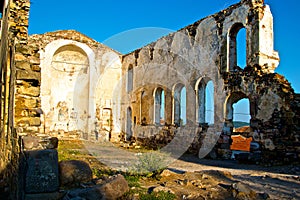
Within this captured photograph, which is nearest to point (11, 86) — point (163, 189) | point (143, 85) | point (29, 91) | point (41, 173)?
point (29, 91)

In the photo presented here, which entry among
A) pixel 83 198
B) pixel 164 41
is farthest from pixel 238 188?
pixel 164 41

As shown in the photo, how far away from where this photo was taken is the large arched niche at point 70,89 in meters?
17.6

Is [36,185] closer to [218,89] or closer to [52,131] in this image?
[218,89]

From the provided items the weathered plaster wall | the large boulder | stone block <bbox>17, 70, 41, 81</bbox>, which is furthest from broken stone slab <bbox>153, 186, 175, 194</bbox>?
the weathered plaster wall

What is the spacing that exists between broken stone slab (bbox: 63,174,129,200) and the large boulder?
2.06ft

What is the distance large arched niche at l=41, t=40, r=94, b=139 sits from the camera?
1761 centimetres

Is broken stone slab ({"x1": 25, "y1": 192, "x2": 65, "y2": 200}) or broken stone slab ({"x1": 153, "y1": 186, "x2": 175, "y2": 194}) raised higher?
broken stone slab ({"x1": 25, "y1": 192, "x2": 65, "y2": 200})

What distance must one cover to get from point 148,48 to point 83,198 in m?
12.7

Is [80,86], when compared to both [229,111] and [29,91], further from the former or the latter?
[29,91]

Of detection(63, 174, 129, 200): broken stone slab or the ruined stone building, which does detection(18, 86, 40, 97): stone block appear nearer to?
the ruined stone building

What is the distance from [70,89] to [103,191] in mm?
15439

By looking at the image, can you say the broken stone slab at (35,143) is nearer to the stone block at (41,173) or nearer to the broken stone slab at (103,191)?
the stone block at (41,173)

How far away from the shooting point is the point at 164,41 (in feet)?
46.4

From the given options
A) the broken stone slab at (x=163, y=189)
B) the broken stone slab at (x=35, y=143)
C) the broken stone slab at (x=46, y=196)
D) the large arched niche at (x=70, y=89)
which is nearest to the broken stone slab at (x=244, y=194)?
the broken stone slab at (x=163, y=189)
